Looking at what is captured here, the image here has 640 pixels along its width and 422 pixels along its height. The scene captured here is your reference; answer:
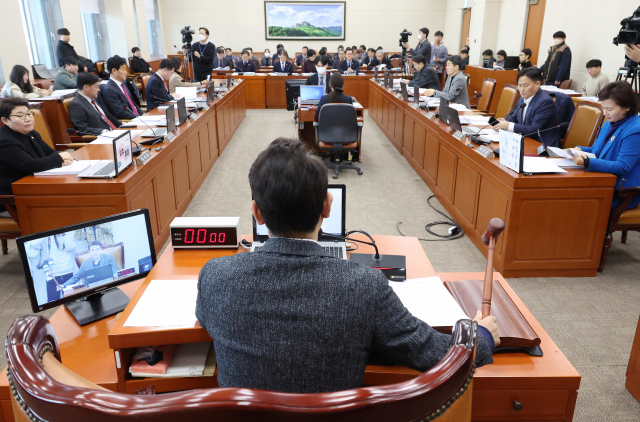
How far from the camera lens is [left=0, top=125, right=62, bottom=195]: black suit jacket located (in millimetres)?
2732

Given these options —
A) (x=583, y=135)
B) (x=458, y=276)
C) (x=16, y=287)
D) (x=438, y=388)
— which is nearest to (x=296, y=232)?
(x=438, y=388)

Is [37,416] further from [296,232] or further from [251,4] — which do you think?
[251,4]

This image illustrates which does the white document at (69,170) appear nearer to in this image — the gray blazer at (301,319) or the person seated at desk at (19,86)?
the gray blazer at (301,319)

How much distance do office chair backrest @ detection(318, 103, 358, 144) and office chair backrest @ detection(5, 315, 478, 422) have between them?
4.36 meters

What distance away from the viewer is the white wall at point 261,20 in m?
14.3

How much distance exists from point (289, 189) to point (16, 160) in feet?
8.24

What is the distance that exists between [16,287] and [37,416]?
2766mm

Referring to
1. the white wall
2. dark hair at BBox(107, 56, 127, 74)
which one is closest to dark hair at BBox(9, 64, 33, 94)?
dark hair at BBox(107, 56, 127, 74)

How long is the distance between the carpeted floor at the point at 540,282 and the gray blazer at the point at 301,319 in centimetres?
97

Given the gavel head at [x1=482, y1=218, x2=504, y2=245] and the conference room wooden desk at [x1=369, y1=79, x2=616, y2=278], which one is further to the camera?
the conference room wooden desk at [x1=369, y1=79, x2=616, y2=278]

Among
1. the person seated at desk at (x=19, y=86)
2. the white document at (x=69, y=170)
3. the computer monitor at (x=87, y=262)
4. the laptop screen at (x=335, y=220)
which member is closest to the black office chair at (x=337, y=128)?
the white document at (x=69, y=170)

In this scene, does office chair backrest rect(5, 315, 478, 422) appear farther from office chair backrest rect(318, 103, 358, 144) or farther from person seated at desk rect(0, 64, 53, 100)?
person seated at desk rect(0, 64, 53, 100)

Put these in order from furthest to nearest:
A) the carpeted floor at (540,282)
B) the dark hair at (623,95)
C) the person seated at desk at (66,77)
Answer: the person seated at desk at (66,77) → the dark hair at (623,95) → the carpeted floor at (540,282)

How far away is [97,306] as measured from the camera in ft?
5.56
